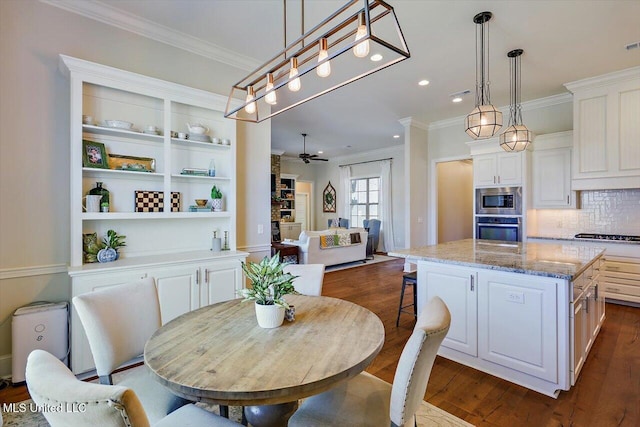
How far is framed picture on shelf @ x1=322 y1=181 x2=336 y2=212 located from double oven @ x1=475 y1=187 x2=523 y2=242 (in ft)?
19.8

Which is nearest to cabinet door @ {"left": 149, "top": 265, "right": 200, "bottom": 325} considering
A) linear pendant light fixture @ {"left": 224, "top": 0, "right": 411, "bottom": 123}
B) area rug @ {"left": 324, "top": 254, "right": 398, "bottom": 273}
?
linear pendant light fixture @ {"left": 224, "top": 0, "right": 411, "bottom": 123}

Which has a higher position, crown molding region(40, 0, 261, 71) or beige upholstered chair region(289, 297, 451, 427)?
crown molding region(40, 0, 261, 71)

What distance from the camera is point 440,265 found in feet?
9.12

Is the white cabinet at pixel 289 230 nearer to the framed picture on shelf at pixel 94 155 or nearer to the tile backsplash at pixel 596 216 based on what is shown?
the tile backsplash at pixel 596 216

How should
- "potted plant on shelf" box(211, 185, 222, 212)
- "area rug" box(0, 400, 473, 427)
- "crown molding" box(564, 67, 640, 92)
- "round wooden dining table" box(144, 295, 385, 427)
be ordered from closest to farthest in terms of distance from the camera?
"round wooden dining table" box(144, 295, 385, 427), "area rug" box(0, 400, 473, 427), "potted plant on shelf" box(211, 185, 222, 212), "crown molding" box(564, 67, 640, 92)

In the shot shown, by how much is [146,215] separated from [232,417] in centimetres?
188

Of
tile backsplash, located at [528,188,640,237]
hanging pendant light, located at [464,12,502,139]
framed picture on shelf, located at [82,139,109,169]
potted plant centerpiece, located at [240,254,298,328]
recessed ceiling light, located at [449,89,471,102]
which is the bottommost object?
potted plant centerpiece, located at [240,254,298,328]

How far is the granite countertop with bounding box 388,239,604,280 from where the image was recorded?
85.2 inches

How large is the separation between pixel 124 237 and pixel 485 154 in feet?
17.8

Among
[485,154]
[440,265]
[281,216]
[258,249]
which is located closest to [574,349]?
[440,265]

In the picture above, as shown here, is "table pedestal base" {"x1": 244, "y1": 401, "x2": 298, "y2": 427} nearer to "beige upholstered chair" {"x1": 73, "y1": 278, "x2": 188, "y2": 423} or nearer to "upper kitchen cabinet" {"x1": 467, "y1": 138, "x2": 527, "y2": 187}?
"beige upholstered chair" {"x1": 73, "y1": 278, "x2": 188, "y2": 423}

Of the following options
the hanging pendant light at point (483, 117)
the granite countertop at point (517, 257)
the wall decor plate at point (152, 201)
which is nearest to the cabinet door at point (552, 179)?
the granite countertop at point (517, 257)

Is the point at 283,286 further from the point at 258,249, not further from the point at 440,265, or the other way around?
the point at 258,249

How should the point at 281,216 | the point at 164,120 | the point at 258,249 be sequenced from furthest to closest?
the point at 281,216 < the point at 258,249 < the point at 164,120
